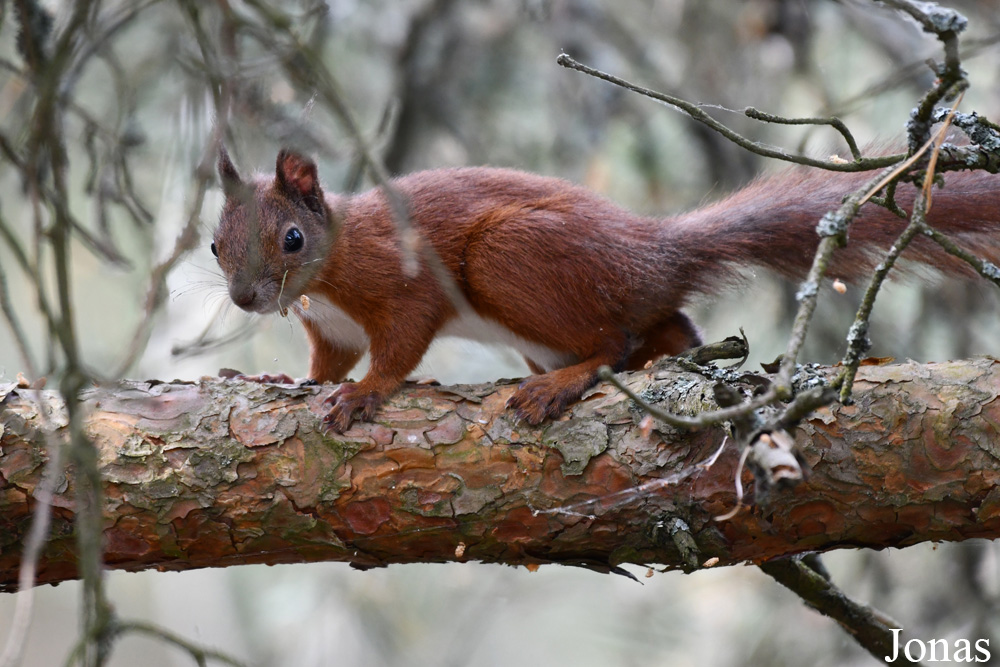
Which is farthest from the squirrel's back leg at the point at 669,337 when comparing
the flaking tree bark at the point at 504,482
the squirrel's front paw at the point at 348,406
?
the squirrel's front paw at the point at 348,406

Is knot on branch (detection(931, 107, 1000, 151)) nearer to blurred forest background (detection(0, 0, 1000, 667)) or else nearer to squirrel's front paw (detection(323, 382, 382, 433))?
blurred forest background (detection(0, 0, 1000, 667))

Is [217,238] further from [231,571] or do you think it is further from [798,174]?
[231,571]

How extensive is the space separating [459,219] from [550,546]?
1.13 m

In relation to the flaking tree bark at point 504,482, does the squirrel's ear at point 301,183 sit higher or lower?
higher

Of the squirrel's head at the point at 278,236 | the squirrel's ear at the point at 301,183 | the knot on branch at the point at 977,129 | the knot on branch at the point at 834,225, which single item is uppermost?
the squirrel's ear at the point at 301,183

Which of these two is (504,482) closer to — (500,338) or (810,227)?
(500,338)

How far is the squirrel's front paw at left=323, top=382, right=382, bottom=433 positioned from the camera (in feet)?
7.38

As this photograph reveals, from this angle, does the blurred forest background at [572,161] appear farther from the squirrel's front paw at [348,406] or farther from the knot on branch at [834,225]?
the knot on branch at [834,225]

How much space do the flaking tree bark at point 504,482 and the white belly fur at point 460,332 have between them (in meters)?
0.62

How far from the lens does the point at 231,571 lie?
5633 mm

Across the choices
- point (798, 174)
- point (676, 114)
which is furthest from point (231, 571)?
point (798, 174)

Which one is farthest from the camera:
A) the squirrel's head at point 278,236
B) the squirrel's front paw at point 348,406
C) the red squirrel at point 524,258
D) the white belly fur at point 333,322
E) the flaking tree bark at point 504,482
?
the white belly fur at point 333,322

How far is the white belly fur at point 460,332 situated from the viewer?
9.44 ft

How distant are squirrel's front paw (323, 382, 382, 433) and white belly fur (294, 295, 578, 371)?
56 cm
